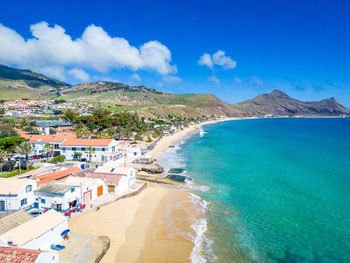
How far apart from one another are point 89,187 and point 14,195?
23.1 feet

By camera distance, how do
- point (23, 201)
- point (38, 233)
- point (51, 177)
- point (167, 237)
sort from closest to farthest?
point (38, 233) → point (167, 237) → point (23, 201) → point (51, 177)

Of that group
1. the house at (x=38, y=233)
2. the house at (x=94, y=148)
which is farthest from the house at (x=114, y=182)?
the house at (x=94, y=148)

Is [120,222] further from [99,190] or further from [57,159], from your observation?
[57,159]

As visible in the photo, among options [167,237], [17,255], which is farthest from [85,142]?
[17,255]

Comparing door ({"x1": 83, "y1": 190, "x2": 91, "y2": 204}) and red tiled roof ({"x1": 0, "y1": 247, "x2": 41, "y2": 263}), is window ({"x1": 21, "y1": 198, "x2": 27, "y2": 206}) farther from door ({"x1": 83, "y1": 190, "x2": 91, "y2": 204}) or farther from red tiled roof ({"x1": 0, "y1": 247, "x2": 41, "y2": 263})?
red tiled roof ({"x1": 0, "y1": 247, "x2": 41, "y2": 263})

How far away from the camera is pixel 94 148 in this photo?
45281 mm

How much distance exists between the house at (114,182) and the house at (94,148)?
14.7 metres

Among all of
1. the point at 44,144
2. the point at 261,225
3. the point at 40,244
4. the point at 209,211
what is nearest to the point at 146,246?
the point at 40,244

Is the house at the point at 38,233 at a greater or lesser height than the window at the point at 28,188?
lesser

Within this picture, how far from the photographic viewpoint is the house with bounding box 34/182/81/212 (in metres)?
23.1

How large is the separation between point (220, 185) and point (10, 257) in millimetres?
28283

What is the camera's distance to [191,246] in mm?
19500

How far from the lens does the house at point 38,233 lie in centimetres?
1505

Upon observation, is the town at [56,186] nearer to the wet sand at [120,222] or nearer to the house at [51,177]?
the house at [51,177]
